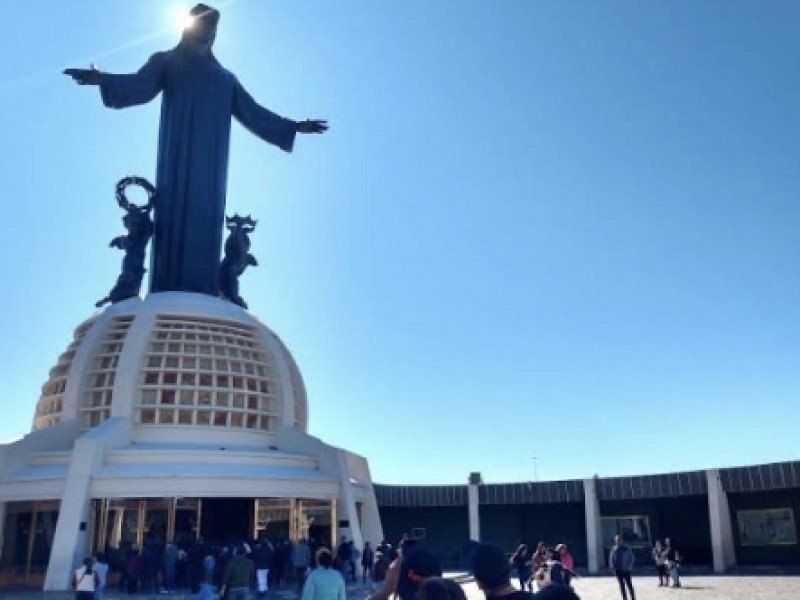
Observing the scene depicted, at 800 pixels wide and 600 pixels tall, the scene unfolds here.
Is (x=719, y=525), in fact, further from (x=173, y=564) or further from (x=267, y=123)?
(x=267, y=123)

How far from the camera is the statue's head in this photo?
34906mm

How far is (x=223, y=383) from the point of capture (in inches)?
1160

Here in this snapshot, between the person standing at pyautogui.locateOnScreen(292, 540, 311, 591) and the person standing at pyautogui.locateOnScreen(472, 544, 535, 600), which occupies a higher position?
the person standing at pyautogui.locateOnScreen(472, 544, 535, 600)

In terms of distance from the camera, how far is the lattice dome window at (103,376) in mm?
28672

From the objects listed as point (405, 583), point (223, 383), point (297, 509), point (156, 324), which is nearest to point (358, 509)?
point (297, 509)

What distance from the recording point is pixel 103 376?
96.6 feet

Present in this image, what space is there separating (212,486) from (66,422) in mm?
7477

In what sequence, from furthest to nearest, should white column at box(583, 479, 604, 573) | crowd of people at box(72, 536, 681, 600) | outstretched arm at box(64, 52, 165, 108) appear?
outstretched arm at box(64, 52, 165, 108) < white column at box(583, 479, 604, 573) < crowd of people at box(72, 536, 681, 600)

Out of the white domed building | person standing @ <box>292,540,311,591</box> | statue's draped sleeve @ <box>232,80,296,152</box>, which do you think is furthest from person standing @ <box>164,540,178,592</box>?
statue's draped sleeve @ <box>232,80,296,152</box>

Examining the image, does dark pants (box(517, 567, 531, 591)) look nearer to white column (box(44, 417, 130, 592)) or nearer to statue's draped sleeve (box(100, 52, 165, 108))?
white column (box(44, 417, 130, 592))

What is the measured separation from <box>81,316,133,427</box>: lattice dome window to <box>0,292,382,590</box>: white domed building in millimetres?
58

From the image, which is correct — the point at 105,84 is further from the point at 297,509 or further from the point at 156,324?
the point at 297,509

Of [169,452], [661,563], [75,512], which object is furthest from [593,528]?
[75,512]

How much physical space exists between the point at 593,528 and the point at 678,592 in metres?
11.1
